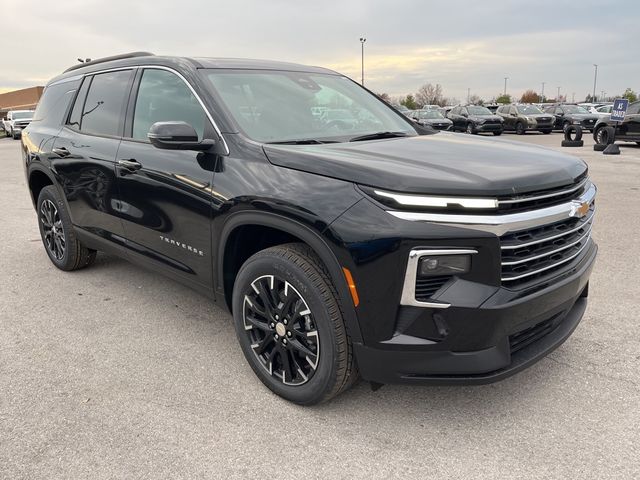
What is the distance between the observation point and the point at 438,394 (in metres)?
2.96

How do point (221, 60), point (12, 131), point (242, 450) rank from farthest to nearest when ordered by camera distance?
point (12, 131)
point (221, 60)
point (242, 450)

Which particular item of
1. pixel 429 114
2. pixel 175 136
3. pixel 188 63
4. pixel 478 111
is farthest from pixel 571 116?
pixel 175 136

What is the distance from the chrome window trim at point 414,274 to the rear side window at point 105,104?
8.94 ft

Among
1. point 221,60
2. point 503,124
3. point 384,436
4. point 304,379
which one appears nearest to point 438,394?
point 384,436

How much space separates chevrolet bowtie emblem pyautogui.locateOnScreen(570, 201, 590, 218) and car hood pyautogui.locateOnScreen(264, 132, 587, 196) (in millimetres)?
124

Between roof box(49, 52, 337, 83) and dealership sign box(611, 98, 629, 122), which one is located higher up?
roof box(49, 52, 337, 83)

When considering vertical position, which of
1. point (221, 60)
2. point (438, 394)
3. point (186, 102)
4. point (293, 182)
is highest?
point (221, 60)

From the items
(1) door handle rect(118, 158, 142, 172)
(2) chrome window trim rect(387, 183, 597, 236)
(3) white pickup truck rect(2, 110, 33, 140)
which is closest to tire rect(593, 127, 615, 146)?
(2) chrome window trim rect(387, 183, 597, 236)

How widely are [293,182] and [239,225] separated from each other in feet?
1.49

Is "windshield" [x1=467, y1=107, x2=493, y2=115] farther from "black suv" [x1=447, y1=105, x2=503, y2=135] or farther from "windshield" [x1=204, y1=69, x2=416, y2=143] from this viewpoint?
Answer: "windshield" [x1=204, y1=69, x2=416, y2=143]

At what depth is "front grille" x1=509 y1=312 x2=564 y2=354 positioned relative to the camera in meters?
2.51

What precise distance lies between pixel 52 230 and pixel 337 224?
3845mm

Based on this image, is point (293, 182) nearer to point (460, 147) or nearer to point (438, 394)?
point (460, 147)

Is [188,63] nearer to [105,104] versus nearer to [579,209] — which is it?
[105,104]
